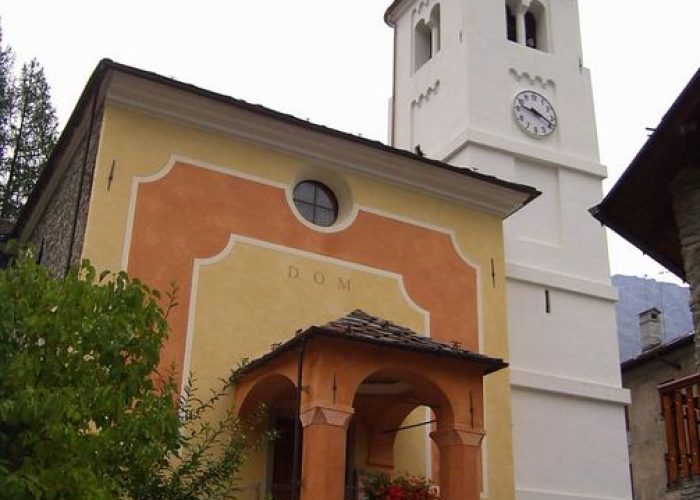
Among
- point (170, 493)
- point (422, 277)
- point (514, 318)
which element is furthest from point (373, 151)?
point (170, 493)

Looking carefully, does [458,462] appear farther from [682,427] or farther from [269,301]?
[682,427]

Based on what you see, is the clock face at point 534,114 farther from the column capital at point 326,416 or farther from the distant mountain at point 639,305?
the distant mountain at point 639,305

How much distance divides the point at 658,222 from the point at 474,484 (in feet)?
11.1

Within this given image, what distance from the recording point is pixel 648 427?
69.3 feet

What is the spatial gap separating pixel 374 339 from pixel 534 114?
8972mm

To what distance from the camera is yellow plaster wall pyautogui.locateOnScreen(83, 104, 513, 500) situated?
36.2 ft

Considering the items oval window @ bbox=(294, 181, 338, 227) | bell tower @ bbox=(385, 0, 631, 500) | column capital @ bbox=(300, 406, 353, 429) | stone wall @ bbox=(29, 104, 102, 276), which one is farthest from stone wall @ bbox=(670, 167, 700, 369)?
stone wall @ bbox=(29, 104, 102, 276)

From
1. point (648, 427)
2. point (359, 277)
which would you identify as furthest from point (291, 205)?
point (648, 427)

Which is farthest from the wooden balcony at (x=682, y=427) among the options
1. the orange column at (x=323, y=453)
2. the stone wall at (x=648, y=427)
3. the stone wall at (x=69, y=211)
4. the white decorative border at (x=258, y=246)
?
the stone wall at (x=648, y=427)

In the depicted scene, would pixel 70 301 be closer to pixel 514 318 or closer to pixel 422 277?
pixel 422 277

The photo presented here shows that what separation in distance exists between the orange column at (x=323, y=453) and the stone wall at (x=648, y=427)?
12966 mm

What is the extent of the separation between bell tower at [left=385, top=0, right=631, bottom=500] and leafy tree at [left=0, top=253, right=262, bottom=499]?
818cm

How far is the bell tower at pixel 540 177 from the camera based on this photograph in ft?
47.4

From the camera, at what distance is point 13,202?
24781 millimetres
